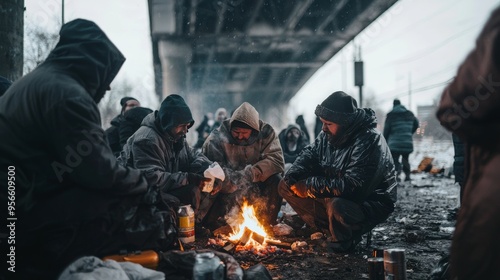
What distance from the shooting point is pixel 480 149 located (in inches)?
82.6

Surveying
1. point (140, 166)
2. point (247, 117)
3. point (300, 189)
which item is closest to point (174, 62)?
point (247, 117)

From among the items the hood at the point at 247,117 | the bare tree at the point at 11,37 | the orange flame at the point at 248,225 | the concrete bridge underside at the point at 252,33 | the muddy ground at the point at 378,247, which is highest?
the concrete bridge underside at the point at 252,33

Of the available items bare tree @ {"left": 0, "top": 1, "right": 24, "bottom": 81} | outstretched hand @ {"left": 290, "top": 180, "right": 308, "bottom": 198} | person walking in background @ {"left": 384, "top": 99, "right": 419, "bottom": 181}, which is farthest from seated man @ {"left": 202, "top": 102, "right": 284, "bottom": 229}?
person walking in background @ {"left": 384, "top": 99, "right": 419, "bottom": 181}

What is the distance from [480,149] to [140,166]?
3781 millimetres

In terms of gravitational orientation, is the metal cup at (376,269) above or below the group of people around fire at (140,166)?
below

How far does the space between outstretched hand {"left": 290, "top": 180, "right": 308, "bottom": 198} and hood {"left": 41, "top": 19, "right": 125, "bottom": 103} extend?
2.81 metres

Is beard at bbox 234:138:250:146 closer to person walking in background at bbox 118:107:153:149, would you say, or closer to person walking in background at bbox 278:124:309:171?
person walking in background at bbox 118:107:153:149

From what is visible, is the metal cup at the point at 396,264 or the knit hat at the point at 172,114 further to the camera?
the knit hat at the point at 172,114

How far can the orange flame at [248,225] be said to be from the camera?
4820mm

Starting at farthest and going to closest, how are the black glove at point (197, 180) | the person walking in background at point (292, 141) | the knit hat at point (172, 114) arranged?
1. the person walking in background at point (292, 141)
2. the black glove at point (197, 180)
3. the knit hat at point (172, 114)

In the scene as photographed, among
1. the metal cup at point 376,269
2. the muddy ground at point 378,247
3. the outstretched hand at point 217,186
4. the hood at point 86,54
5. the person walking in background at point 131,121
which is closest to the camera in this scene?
the hood at point 86,54

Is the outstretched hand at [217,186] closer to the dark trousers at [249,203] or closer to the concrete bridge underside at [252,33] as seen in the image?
the dark trousers at [249,203]

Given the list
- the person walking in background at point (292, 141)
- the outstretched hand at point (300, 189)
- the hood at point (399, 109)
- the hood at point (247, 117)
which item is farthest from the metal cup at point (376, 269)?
the hood at point (399, 109)

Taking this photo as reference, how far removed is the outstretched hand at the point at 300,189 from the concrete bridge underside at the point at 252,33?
38.1 feet
